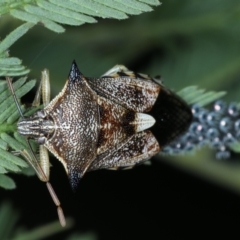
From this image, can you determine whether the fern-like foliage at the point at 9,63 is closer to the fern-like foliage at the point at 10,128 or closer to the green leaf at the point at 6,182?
the fern-like foliage at the point at 10,128

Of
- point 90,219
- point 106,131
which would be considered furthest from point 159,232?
point 106,131

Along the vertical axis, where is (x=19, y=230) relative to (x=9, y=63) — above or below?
below

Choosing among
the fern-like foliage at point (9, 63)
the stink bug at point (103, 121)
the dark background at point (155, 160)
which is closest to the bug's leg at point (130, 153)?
the stink bug at point (103, 121)

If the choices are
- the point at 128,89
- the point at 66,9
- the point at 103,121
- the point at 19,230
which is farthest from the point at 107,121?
the point at 19,230

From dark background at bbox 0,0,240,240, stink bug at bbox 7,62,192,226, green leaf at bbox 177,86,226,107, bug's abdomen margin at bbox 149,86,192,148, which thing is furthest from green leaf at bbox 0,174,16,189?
dark background at bbox 0,0,240,240

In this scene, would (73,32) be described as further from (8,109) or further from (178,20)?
(8,109)

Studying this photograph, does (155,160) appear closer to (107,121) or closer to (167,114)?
(167,114)
